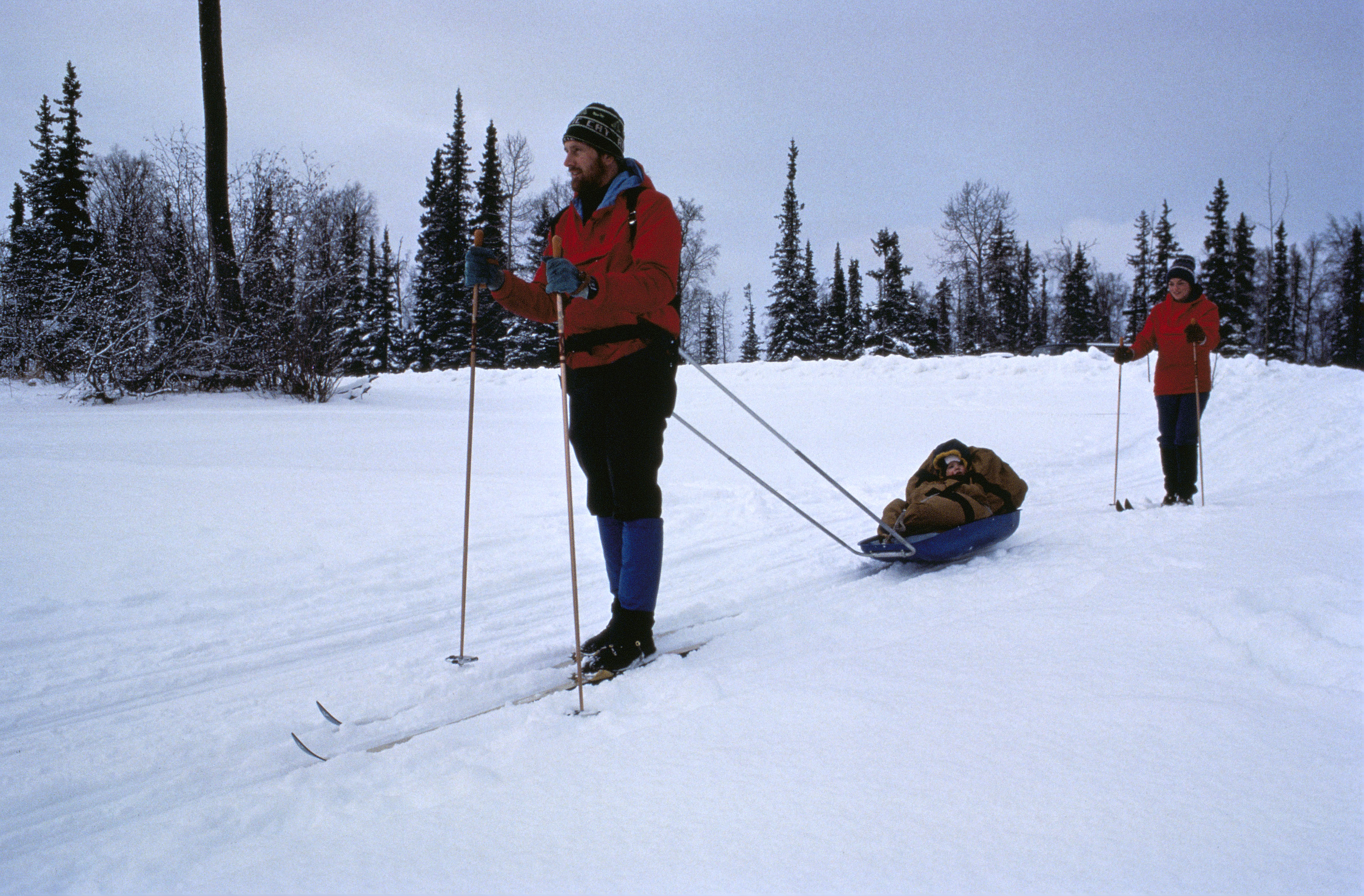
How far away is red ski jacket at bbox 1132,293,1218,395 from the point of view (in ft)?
16.3

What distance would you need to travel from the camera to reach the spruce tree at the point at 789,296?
36844mm

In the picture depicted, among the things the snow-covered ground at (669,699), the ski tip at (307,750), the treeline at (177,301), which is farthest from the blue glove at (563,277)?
the treeline at (177,301)

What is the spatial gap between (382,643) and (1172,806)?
104 inches

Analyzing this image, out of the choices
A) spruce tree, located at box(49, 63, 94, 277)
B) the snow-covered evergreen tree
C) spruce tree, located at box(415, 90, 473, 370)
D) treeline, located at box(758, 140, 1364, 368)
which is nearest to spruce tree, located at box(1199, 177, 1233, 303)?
treeline, located at box(758, 140, 1364, 368)

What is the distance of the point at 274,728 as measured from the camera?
2127mm

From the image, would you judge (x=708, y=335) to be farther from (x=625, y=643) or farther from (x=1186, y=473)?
(x=625, y=643)

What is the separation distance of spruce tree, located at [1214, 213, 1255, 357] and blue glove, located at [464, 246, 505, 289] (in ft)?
Answer: 133

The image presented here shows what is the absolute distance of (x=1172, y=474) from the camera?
16.4ft

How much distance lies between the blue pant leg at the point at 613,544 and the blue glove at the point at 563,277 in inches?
35.2

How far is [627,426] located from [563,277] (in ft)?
1.85

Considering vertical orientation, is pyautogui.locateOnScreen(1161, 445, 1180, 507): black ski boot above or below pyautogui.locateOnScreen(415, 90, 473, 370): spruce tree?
below

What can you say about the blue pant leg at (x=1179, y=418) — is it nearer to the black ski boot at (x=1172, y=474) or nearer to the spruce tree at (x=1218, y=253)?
the black ski boot at (x=1172, y=474)

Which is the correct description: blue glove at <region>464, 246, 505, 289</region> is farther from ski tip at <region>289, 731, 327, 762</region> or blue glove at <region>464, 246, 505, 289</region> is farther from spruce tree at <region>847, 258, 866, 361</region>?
spruce tree at <region>847, 258, 866, 361</region>

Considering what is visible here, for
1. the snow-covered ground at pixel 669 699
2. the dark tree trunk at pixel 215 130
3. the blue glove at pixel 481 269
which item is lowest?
the snow-covered ground at pixel 669 699
